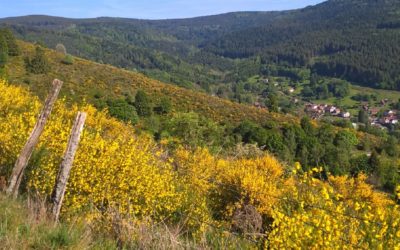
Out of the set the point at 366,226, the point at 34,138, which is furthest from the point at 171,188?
the point at 366,226

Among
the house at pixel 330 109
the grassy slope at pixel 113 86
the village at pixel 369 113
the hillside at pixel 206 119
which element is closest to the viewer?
the hillside at pixel 206 119

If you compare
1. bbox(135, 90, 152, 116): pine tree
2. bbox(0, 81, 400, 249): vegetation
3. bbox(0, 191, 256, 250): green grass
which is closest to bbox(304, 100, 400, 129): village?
bbox(135, 90, 152, 116): pine tree

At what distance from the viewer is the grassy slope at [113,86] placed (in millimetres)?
50425

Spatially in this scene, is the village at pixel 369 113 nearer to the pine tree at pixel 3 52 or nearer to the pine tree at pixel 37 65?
the pine tree at pixel 37 65

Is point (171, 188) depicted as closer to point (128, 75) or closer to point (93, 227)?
point (93, 227)

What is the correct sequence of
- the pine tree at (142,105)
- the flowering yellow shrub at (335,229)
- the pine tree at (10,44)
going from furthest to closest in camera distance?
the pine tree at (10,44)
the pine tree at (142,105)
the flowering yellow shrub at (335,229)

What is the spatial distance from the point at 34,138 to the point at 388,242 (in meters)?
5.90

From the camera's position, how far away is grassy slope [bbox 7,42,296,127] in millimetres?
50425

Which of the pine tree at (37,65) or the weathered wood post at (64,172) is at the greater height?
the weathered wood post at (64,172)

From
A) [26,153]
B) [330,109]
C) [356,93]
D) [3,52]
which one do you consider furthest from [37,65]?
[356,93]

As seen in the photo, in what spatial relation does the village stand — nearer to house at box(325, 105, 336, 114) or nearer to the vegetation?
house at box(325, 105, 336, 114)

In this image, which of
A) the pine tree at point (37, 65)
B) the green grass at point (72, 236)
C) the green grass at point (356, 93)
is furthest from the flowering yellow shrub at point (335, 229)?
the green grass at point (356, 93)

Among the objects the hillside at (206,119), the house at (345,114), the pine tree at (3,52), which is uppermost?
the pine tree at (3,52)

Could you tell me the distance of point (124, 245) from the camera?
5.17 m
